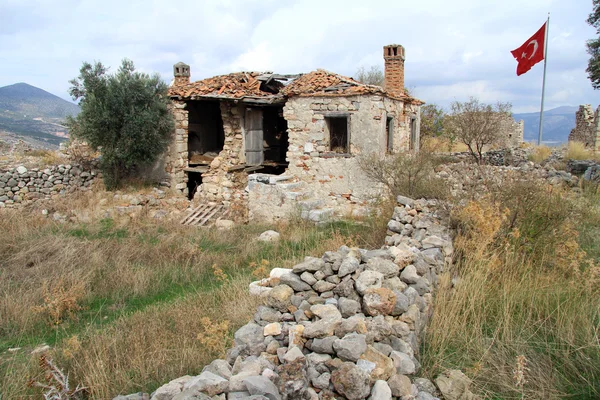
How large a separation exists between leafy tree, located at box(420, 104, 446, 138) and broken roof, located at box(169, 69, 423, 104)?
23.0ft

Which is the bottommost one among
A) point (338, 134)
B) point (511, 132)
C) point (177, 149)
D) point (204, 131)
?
point (177, 149)

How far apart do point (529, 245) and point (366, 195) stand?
6.45m

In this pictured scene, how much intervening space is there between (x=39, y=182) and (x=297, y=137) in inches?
299

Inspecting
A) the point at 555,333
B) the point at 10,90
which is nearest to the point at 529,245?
the point at 555,333

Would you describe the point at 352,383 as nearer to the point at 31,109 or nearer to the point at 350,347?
the point at 350,347

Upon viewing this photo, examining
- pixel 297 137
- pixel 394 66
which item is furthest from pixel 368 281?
pixel 394 66

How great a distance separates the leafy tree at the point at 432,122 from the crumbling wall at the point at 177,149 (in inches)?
483

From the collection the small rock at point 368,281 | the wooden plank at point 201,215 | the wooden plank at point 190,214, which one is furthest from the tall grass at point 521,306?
the wooden plank at point 190,214

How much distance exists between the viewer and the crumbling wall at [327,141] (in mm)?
11031

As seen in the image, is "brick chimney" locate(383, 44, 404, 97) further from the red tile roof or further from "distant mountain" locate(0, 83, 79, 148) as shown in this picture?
"distant mountain" locate(0, 83, 79, 148)

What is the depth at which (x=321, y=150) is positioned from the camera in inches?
460

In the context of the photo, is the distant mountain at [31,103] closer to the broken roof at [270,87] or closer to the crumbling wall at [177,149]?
the crumbling wall at [177,149]

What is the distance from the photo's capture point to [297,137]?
1194 cm

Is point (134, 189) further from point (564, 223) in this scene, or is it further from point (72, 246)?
point (564, 223)
